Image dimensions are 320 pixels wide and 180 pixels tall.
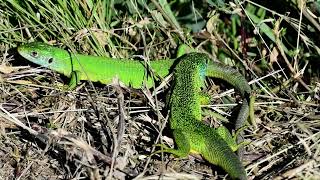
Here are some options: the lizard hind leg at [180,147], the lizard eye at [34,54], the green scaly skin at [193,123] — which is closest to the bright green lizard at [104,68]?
the lizard eye at [34,54]

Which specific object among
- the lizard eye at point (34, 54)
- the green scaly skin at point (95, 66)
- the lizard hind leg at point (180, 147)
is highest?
the lizard eye at point (34, 54)

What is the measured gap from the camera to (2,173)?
3930mm

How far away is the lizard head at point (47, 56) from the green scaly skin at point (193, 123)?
2.82ft

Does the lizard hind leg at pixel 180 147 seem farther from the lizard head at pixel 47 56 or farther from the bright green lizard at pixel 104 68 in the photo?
the lizard head at pixel 47 56

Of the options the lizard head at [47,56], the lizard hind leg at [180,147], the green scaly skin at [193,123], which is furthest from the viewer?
the lizard head at [47,56]

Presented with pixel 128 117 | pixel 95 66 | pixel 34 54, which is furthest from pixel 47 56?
pixel 128 117

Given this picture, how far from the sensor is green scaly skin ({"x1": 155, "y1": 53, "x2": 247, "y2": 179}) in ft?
12.4

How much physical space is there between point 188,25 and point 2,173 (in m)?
2.10

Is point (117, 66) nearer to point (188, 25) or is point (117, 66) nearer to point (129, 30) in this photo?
point (129, 30)

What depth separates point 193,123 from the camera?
4.08m

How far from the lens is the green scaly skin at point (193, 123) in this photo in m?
3.77

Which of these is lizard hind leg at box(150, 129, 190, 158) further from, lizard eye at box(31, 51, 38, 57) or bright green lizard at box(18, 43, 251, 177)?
lizard eye at box(31, 51, 38, 57)

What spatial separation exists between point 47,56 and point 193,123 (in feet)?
4.29

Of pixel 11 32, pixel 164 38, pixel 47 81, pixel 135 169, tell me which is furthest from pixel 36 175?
pixel 164 38
